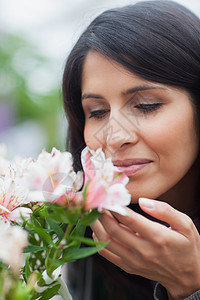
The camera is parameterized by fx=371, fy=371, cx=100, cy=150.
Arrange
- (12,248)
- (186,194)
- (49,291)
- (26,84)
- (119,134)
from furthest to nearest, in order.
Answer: (26,84) → (186,194) → (119,134) → (49,291) → (12,248)

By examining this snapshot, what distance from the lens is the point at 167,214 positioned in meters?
0.47

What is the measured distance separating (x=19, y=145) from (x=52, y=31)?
3.44 meters

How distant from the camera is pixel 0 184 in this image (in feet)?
1.53

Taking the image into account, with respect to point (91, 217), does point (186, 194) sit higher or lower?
lower

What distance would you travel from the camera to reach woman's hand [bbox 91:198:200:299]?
0.46 m

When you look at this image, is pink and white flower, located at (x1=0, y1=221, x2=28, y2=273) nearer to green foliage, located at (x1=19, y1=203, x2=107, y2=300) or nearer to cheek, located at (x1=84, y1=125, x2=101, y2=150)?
green foliage, located at (x1=19, y1=203, x2=107, y2=300)

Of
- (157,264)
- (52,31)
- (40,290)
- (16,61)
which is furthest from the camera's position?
(52,31)

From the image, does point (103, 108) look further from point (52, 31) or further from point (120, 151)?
point (52, 31)

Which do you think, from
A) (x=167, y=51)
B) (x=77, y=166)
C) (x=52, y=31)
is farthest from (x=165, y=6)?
(x=52, y=31)

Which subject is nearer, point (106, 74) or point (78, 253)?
point (78, 253)

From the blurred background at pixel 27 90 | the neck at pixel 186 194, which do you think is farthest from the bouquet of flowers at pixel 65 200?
the blurred background at pixel 27 90

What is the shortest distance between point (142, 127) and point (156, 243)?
0.81 feet

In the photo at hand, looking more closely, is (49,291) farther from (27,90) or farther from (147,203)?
(27,90)

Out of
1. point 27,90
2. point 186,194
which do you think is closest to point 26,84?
point 27,90
